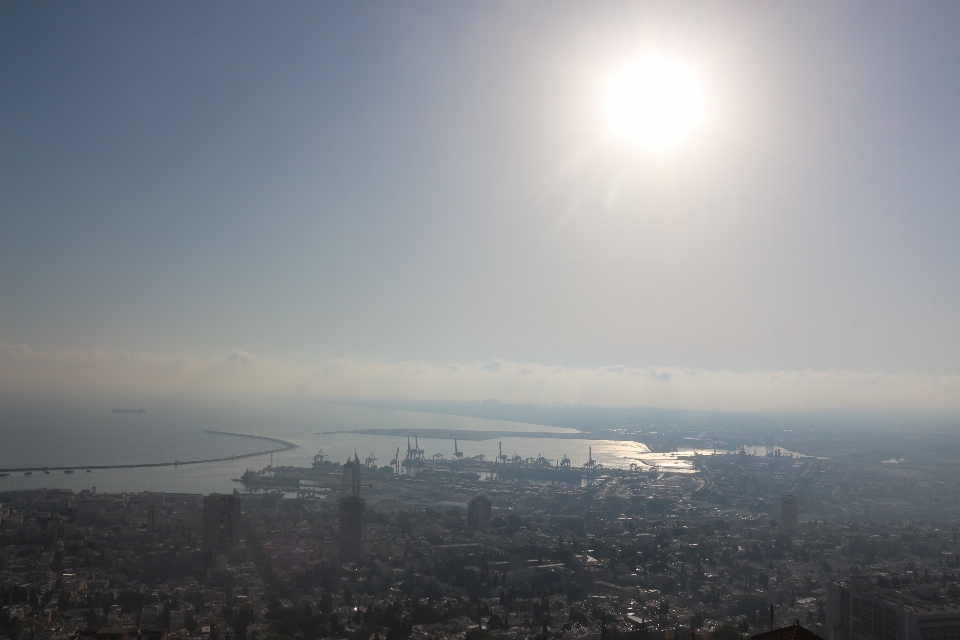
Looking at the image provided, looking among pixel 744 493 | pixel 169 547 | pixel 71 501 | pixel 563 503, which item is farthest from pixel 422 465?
pixel 169 547

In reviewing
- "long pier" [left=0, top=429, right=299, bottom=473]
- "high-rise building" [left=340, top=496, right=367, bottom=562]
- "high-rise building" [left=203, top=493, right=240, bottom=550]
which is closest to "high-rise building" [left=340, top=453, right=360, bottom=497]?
"high-rise building" [left=203, top=493, right=240, bottom=550]

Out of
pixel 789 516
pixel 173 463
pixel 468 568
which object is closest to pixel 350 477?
pixel 173 463

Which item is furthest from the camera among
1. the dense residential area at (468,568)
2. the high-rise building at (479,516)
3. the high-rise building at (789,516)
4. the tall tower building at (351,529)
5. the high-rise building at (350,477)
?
the high-rise building at (350,477)

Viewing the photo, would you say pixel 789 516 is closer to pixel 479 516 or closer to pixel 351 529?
pixel 479 516

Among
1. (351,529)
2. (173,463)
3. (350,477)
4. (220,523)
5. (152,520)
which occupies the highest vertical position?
(220,523)

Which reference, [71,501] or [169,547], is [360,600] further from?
[71,501]

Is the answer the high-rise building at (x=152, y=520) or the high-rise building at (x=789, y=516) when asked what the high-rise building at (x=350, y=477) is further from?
the high-rise building at (x=789, y=516)

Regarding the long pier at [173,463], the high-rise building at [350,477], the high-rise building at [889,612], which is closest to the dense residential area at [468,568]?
the high-rise building at [889,612]
